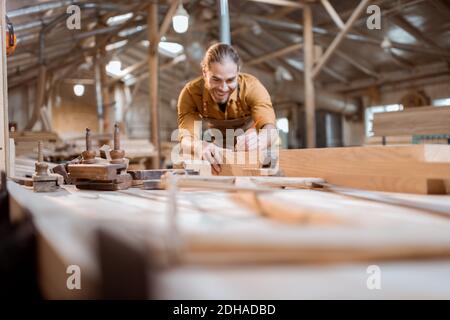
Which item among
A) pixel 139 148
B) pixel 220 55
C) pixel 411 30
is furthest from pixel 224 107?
pixel 411 30

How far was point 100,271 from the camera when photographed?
0.54 m

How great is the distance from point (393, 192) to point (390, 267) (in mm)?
892

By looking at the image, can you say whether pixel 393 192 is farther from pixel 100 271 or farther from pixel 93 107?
pixel 93 107

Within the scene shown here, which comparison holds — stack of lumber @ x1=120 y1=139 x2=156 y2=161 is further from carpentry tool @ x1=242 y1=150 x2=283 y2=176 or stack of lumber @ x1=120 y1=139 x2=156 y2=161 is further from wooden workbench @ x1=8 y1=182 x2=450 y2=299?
wooden workbench @ x1=8 y1=182 x2=450 y2=299

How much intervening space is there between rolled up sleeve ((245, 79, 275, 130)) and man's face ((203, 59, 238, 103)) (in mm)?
147

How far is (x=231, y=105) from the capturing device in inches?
106

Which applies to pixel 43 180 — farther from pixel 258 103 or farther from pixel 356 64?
pixel 356 64

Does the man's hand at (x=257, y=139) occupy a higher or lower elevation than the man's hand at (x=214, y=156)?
higher

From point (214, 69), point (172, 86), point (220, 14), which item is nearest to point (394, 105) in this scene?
point (172, 86)

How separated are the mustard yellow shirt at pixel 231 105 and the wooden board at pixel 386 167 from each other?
81cm

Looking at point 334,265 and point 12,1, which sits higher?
point 12,1

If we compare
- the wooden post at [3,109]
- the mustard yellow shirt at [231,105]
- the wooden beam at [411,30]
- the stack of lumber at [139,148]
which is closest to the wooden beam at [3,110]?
the wooden post at [3,109]

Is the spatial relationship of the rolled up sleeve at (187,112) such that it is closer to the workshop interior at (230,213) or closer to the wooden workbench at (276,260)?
the workshop interior at (230,213)

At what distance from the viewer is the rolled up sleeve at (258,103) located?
8.24 feet
